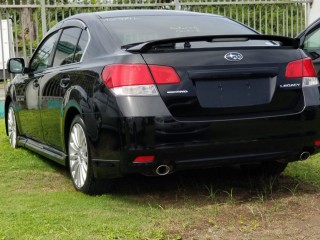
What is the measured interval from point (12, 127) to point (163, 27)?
3.09 meters

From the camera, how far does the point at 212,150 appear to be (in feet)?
Answer: 13.3

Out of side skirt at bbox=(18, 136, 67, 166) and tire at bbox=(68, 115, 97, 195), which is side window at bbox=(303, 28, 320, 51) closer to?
side skirt at bbox=(18, 136, 67, 166)

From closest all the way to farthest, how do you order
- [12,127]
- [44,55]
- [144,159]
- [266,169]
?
1. [144,159]
2. [266,169]
3. [44,55]
4. [12,127]

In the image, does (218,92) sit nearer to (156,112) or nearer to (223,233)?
(156,112)

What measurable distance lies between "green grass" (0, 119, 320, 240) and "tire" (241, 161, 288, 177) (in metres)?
0.10

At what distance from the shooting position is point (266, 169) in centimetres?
521

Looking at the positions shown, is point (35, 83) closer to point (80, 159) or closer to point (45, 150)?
point (45, 150)

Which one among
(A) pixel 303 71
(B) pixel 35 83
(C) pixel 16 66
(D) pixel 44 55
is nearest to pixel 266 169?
(A) pixel 303 71

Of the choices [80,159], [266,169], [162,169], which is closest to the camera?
[162,169]

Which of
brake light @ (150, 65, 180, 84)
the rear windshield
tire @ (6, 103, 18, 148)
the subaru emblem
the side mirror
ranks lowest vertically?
tire @ (6, 103, 18, 148)

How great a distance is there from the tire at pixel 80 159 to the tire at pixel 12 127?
7.43ft

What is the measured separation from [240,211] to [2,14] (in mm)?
8886

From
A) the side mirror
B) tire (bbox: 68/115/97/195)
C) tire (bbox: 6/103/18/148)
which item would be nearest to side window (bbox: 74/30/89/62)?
tire (bbox: 68/115/97/195)

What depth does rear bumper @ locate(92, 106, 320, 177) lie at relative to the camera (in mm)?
3932
